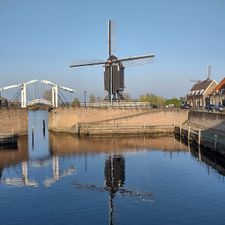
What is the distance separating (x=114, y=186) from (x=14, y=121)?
37261 millimetres

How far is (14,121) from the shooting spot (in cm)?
6103

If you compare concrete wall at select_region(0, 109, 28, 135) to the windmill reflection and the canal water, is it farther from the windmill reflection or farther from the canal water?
the windmill reflection

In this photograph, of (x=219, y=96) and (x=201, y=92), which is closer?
(x=219, y=96)

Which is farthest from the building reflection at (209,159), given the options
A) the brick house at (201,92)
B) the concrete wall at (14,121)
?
the brick house at (201,92)

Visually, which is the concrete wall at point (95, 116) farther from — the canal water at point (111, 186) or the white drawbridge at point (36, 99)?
the canal water at point (111, 186)

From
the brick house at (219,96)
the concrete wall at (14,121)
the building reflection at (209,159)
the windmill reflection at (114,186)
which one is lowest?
the windmill reflection at (114,186)

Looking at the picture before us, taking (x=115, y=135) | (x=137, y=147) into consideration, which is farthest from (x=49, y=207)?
(x=115, y=135)

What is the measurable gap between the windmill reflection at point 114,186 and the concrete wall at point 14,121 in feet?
90.2

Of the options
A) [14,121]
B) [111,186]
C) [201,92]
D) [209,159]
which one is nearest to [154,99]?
[201,92]

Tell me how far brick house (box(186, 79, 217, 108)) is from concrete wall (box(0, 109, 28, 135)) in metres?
37.0

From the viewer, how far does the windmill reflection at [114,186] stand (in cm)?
2401

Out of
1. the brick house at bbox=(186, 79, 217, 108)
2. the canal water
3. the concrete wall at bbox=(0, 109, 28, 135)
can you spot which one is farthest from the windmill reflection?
the brick house at bbox=(186, 79, 217, 108)

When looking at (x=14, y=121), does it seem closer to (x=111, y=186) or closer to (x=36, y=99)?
(x=36, y=99)

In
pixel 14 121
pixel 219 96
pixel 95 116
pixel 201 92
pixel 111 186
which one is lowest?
pixel 111 186
